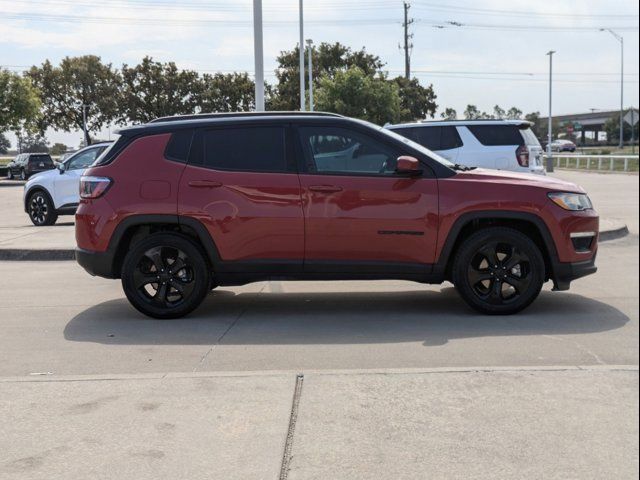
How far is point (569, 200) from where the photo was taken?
21.0 feet

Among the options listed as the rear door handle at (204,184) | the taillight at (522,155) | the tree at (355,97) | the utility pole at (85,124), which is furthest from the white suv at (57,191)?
the utility pole at (85,124)

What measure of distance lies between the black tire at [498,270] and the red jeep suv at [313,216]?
1cm

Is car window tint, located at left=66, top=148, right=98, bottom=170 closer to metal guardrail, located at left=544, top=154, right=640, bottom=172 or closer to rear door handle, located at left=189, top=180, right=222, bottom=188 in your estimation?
rear door handle, located at left=189, top=180, right=222, bottom=188

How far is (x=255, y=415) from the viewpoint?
405 centimetres

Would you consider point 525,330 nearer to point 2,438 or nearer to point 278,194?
point 278,194

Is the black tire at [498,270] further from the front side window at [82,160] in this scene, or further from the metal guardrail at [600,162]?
the metal guardrail at [600,162]

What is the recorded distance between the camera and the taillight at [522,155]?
1283 centimetres

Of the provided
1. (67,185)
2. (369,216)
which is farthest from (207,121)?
(67,185)

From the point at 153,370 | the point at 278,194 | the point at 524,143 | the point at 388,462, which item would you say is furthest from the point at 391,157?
the point at 524,143

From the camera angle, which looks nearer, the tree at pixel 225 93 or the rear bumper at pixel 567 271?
the rear bumper at pixel 567 271

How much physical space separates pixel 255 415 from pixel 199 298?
264cm

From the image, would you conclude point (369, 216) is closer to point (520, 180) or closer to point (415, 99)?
point (520, 180)

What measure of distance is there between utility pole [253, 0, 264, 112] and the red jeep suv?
6.20 meters

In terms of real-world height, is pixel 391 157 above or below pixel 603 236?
above
